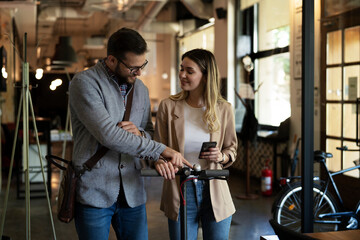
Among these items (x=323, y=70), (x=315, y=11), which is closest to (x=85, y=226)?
(x=315, y=11)

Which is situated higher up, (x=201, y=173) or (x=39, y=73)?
(x=39, y=73)

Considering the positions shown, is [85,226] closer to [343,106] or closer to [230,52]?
[343,106]

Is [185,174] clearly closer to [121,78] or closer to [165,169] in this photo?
[165,169]

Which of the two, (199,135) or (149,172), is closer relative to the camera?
(149,172)

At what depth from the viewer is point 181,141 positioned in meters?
2.17

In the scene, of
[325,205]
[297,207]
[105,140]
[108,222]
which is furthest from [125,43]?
[297,207]

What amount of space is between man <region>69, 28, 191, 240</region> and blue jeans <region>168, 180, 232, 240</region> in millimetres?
Answer: 227

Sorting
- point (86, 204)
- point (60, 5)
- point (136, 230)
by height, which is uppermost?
point (60, 5)

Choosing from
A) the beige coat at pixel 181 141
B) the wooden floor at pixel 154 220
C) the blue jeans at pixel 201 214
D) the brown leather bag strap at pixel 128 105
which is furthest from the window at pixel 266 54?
the brown leather bag strap at pixel 128 105

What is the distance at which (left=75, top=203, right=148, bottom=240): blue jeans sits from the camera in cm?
189

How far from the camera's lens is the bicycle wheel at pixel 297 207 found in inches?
147

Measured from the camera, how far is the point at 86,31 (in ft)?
59.7

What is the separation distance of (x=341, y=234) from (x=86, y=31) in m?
17.4

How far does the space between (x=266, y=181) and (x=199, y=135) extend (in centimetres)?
384
